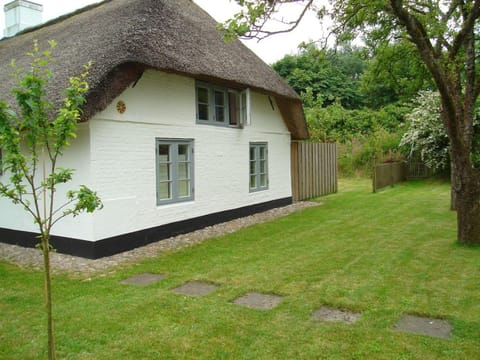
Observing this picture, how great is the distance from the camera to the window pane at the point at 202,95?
939cm

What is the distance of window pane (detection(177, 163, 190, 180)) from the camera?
8790mm

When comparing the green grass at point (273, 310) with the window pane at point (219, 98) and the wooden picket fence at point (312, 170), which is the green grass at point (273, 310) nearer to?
the window pane at point (219, 98)

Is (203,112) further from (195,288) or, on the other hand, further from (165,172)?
(195,288)

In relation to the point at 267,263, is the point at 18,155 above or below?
above

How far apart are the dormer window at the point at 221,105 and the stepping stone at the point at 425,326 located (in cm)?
642

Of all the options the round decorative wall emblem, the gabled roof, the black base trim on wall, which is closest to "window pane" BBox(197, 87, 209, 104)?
the gabled roof

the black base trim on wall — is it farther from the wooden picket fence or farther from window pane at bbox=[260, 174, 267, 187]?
the wooden picket fence

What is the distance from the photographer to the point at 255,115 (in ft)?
37.3

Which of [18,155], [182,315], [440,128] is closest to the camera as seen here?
[18,155]

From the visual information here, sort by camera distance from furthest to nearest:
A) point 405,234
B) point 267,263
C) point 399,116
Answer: point 399,116 < point 405,234 < point 267,263

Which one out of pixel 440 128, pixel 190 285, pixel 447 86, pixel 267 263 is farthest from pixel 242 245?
pixel 440 128

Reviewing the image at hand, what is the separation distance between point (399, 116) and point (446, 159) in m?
12.2

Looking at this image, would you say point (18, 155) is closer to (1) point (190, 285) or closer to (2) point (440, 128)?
(1) point (190, 285)

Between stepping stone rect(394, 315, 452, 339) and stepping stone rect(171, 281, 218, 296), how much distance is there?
2306 millimetres
